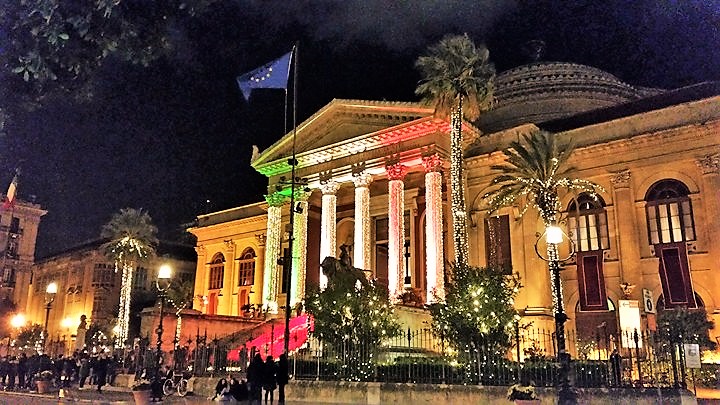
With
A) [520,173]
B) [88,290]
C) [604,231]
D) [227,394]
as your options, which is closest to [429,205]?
[520,173]

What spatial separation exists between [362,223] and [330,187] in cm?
380

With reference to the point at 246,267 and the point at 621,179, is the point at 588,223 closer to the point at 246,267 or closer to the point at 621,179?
the point at 621,179

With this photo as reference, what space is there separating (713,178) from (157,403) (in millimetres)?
26054

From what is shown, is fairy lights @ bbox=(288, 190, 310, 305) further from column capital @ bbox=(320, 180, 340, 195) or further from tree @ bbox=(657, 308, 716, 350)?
tree @ bbox=(657, 308, 716, 350)

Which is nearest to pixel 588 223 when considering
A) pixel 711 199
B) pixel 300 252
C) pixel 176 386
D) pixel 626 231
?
pixel 626 231

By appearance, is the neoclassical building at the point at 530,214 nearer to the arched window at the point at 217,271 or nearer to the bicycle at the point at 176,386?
the arched window at the point at 217,271

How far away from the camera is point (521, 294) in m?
30.8

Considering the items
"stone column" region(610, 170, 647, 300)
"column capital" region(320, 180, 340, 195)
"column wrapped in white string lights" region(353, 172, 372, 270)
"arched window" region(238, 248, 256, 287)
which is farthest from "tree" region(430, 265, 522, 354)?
"arched window" region(238, 248, 256, 287)

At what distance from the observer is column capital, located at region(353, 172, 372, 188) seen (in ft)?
113

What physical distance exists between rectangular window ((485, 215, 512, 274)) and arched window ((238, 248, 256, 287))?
2158 centimetres

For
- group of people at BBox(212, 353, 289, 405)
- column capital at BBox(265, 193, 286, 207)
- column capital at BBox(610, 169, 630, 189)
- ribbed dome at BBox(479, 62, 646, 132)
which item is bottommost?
group of people at BBox(212, 353, 289, 405)

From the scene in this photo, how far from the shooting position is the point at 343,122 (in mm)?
36125

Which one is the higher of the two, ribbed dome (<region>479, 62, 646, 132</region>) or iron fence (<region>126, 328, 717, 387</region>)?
ribbed dome (<region>479, 62, 646, 132</region>)

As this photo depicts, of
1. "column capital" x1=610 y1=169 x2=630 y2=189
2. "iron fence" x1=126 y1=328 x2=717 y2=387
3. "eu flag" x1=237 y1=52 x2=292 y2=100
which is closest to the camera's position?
"iron fence" x1=126 y1=328 x2=717 y2=387
